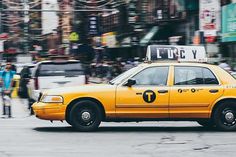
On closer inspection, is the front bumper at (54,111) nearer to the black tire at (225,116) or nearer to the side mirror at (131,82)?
the side mirror at (131,82)

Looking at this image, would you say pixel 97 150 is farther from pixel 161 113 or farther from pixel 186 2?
pixel 186 2

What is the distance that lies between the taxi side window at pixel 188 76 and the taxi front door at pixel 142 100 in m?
0.31

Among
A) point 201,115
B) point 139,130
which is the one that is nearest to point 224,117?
point 201,115

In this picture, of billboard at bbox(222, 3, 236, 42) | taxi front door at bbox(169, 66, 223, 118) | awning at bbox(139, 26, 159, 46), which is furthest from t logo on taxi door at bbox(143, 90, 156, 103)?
awning at bbox(139, 26, 159, 46)

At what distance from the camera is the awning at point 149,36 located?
44.5 meters

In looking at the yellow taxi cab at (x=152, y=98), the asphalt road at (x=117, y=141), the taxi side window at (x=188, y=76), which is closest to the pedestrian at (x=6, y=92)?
the asphalt road at (x=117, y=141)

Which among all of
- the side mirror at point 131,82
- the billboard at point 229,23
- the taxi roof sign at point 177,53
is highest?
the billboard at point 229,23

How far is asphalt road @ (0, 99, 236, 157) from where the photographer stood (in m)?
10.4

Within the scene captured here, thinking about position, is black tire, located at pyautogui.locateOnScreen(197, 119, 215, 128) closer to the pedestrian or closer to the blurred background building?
the pedestrian

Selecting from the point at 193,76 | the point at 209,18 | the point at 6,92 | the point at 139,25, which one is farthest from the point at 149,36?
the point at 193,76

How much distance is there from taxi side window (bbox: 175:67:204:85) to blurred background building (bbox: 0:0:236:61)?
30.8ft

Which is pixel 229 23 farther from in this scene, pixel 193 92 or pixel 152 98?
pixel 152 98

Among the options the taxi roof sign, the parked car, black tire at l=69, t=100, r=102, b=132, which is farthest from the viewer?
the parked car

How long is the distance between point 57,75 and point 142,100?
6.88m
